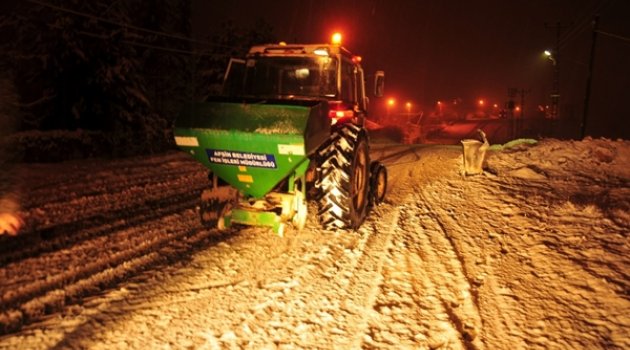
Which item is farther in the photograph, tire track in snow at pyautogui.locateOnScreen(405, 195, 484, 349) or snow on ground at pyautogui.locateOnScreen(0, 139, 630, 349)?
tire track in snow at pyautogui.locateOnScreen(405, 195, 484, 349)

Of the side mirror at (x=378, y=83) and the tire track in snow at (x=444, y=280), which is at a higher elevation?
the side mirror at (x=378, y=83)

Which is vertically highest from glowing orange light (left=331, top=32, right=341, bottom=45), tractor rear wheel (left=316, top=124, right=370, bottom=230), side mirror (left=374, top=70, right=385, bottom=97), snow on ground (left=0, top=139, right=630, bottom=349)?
glowing orange light (left=331, top=32, right=341, bottom=45)

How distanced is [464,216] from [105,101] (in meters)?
16.8

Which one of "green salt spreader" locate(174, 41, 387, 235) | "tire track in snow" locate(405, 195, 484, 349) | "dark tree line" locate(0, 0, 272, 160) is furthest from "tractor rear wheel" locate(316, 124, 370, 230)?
"dark tree line" locate(0, 0, 272, 160)

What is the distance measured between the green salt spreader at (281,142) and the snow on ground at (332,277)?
503mm

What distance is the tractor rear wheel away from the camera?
5926 millimetres

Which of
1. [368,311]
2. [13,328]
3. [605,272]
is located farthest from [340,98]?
[13,328]

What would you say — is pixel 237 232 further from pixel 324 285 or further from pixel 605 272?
pixel 605 272

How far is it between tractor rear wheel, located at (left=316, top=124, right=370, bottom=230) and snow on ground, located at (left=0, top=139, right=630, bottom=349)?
0.32 metres

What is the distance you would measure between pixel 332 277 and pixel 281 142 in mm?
1815

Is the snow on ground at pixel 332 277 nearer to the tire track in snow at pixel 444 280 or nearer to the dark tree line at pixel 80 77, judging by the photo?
the tire track in snow at pixel 444 280

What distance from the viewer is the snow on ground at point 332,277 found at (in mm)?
3605

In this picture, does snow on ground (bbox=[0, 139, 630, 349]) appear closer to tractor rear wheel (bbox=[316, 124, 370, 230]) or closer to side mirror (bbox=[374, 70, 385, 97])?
tractor rear wheel (bbox=[316, 124, 370, 230])

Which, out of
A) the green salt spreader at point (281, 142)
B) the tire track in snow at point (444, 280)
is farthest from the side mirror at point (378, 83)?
the tire track in snow at point (444, 280)
